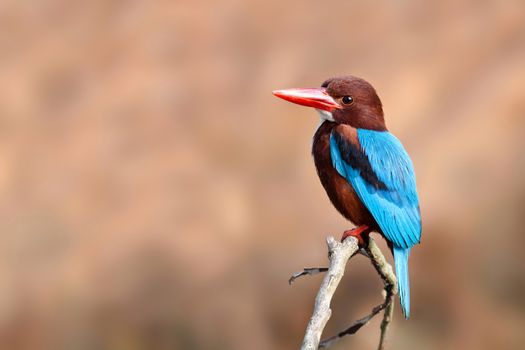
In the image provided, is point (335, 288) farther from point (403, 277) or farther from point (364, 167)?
point (364, 167)

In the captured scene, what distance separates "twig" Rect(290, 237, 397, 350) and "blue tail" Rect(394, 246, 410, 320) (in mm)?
29

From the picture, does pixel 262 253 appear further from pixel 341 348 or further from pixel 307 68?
pixel 307 68

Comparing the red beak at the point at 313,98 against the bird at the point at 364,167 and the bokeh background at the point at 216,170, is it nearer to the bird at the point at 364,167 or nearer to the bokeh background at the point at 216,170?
the bird at the point at 364,167

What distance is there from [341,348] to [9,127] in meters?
1.87

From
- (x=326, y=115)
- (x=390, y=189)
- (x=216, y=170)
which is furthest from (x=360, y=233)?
(x=216, y=170)

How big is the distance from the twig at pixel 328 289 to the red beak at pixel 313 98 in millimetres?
277

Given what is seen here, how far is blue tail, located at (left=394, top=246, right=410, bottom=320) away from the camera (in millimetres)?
1880

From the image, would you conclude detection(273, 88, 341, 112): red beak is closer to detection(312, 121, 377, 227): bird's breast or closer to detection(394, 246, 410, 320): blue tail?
detection(312, 121, 377, 227): bird's breast

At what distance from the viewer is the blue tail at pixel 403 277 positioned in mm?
1880

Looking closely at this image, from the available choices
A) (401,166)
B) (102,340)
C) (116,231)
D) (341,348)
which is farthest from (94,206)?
(401,166)

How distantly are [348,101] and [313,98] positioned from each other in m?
0.09

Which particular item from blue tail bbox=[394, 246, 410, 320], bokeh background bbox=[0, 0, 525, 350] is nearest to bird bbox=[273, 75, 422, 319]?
blue tail bbox=[394, 246, 410, 320]

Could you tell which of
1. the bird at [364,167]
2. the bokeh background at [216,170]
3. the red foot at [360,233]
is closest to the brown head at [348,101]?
the bird at [364,167]

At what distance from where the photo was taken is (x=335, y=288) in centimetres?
161
